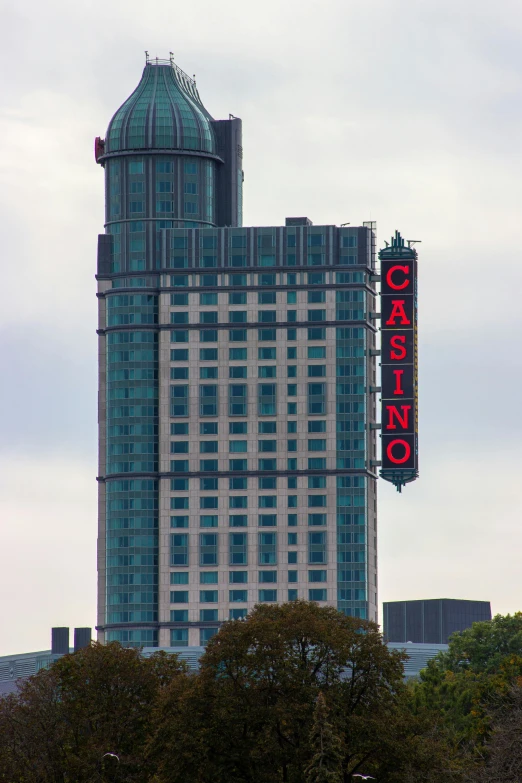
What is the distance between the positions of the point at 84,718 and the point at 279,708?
2021 cm

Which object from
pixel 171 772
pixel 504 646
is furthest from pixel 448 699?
pixel 171 772

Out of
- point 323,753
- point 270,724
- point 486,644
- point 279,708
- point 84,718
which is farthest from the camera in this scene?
point 486,644

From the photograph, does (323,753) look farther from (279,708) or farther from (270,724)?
(270,724)

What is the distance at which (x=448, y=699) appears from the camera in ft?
538

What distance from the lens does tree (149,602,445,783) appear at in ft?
417

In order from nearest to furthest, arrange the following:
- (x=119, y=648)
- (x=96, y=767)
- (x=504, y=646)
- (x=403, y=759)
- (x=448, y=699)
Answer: (x=403, y=759) → (x=96, y=767) → (x=119, y=648) → (x=448, y=699) → (x=504, y=646)

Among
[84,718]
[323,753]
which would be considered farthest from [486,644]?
[323,753]

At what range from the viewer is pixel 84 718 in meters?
142

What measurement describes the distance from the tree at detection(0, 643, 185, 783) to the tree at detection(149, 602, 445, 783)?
7.88 m

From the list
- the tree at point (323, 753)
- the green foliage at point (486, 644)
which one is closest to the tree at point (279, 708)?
the tree at point (323, 753)

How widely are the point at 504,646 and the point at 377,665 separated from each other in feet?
206

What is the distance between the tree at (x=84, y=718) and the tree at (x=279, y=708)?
310 inches

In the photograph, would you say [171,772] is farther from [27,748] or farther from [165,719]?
[27,748]

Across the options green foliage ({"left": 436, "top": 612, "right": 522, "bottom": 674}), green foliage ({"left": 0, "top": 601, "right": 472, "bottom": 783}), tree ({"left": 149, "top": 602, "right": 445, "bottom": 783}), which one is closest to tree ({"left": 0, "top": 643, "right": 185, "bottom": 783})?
green foliage ({"left": 0, "top": 601, "right": 472, "bottom": 783})
